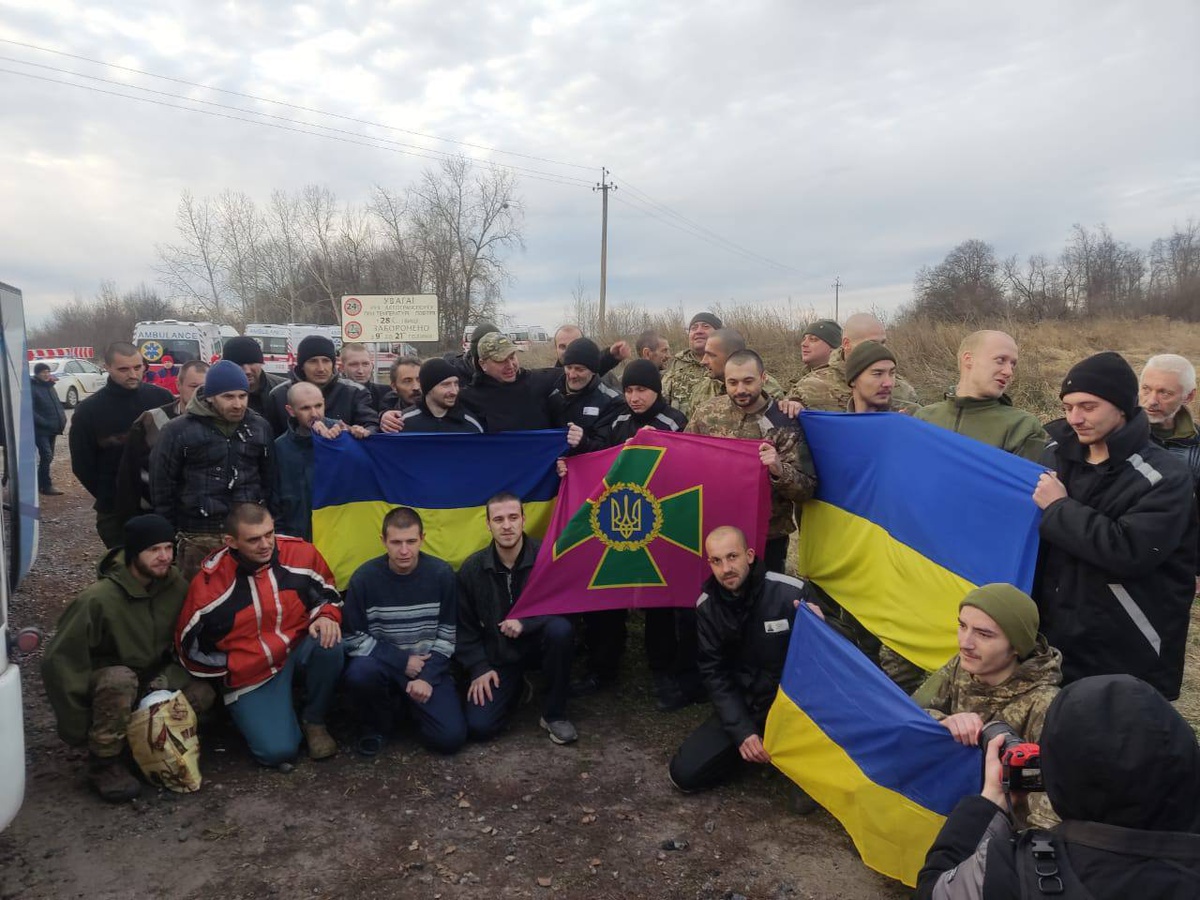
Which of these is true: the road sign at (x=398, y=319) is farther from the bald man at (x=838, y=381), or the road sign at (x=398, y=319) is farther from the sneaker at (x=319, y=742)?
the sneaker at (x=319, y=742)

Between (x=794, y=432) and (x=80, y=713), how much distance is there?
463 cm

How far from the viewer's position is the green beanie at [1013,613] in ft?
10.9

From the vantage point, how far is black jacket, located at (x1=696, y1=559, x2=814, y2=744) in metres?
4.66

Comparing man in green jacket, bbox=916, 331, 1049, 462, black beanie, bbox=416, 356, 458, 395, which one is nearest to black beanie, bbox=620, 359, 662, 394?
black beanie, bbox=416, 356, 458, 395

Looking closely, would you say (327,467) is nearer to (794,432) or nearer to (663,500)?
(663,500)

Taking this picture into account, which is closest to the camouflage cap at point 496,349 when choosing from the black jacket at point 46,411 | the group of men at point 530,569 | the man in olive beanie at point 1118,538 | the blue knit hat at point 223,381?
the group of men at point 530,569

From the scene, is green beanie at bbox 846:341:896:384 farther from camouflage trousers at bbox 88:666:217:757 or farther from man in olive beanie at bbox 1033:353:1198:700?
camouflage trousers at bbox 88:666:217:757

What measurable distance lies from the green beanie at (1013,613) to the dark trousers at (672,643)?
2.55m

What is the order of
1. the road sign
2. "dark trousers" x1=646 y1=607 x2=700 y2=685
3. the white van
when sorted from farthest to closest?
the white van
the road sign
"dark trousers" x1=646 y1=607 x2=700 y2=685

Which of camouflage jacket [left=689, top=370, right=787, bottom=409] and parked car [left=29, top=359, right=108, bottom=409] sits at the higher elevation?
camouflage jacket [left=689, top=370, right=787, bottom=409]

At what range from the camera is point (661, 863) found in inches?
152

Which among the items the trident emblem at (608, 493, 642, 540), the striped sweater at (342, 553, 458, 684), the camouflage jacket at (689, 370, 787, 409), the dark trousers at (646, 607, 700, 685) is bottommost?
the dark trousers at (646, 607, 700, 685)

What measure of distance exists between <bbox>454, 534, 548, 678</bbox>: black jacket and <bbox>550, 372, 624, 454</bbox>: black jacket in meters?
1.25

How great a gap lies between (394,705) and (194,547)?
5.83ft
